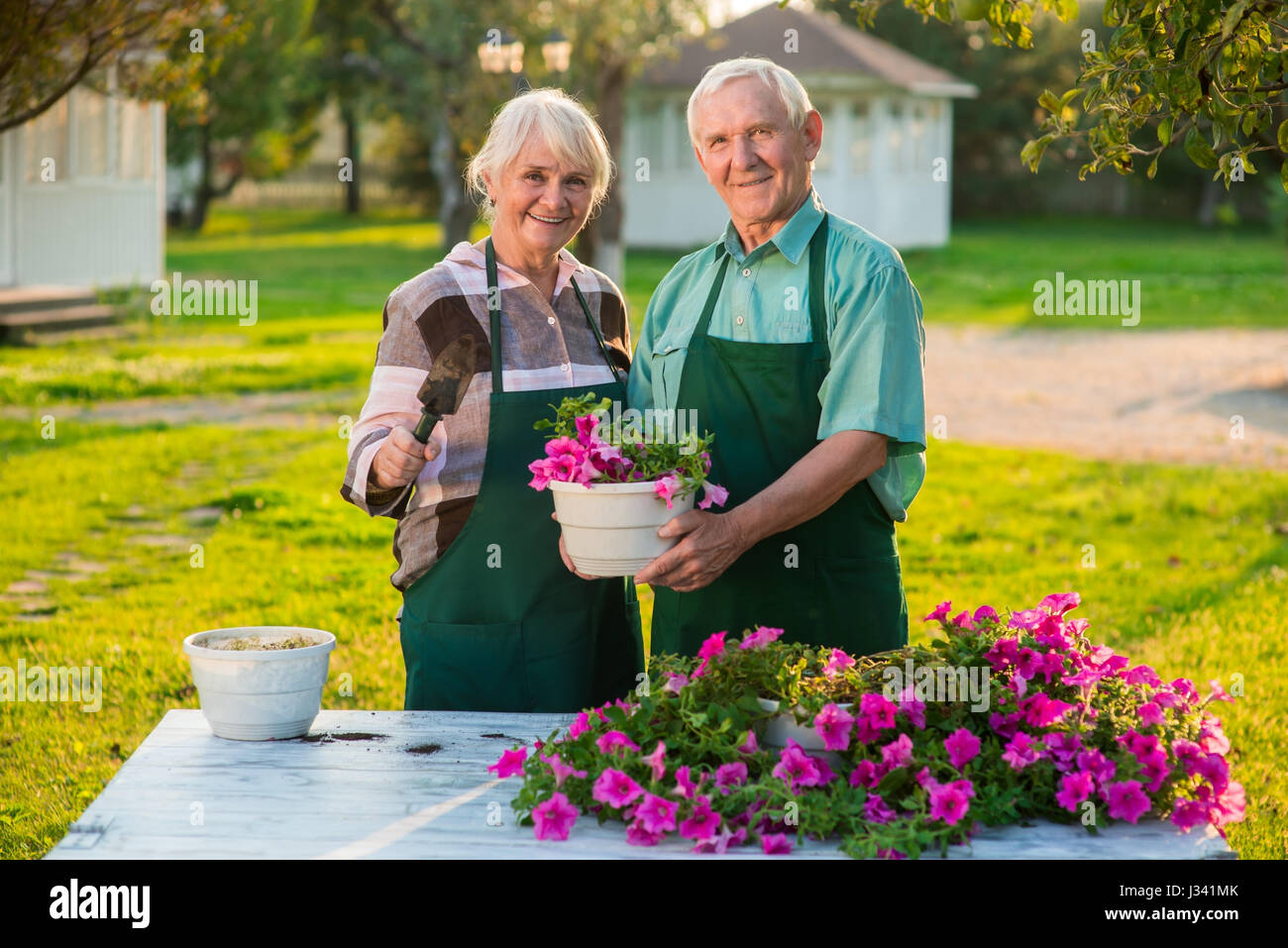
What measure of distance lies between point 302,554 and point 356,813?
5586 mm

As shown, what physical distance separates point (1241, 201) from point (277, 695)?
4161 cm

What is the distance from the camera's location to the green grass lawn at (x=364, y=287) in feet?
44.3

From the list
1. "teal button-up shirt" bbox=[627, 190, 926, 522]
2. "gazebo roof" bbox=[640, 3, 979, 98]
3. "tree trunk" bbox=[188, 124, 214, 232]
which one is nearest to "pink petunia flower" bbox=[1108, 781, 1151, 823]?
"teal button-up shirt" bbox=[627, 190, 926, 522]

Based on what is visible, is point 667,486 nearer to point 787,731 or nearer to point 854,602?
point 787,731

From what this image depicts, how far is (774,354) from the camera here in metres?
2.98

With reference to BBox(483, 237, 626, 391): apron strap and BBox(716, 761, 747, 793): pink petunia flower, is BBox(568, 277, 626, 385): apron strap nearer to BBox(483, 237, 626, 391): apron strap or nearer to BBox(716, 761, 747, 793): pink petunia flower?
BBox(483, 237, 626, 391): apron strap

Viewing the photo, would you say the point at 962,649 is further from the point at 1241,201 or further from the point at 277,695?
the point at 1241,201

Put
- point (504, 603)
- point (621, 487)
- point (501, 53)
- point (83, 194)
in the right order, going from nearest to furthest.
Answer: point (621, 487) < point (504, 603) < point (501, 53) < point (83, 194)

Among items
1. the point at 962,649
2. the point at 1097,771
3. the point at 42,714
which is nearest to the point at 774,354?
the point at 962,649

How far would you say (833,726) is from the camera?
2230 mm

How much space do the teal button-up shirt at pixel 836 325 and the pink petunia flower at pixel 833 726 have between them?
0.68m

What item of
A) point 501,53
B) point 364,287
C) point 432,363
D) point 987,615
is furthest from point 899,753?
point 364,287

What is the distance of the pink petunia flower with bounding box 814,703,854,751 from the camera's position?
2.22 m
